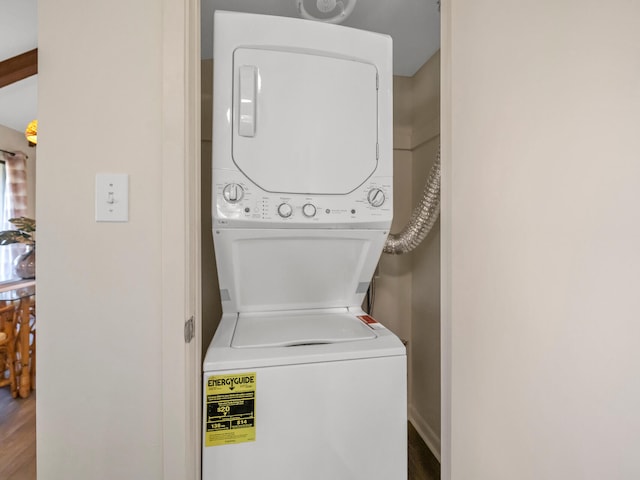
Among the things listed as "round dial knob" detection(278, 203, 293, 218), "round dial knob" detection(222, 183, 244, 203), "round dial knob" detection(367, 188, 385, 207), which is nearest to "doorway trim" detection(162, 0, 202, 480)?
"round dial knob" detection(222, 183, 244, 203)

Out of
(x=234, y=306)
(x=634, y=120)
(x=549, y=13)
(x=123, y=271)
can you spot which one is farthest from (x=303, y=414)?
(x=549, y=13)

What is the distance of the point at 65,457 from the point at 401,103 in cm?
233

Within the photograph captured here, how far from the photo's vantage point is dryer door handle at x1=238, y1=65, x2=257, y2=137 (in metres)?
1.04

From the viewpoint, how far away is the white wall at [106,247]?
727 mm

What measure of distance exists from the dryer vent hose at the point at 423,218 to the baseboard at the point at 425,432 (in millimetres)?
1117

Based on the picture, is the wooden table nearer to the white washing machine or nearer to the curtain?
the curtain

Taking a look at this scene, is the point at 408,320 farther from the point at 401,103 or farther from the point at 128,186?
the point at 128,186

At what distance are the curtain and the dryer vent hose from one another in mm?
4321

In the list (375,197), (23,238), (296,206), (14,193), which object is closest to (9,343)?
(23,238)

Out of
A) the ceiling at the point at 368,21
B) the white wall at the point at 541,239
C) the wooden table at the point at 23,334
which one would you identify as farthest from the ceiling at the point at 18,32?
the white wall at the point at 541,239

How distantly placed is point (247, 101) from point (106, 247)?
659mm

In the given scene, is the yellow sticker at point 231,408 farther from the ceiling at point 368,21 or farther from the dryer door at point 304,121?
the ceiling at point 368,21

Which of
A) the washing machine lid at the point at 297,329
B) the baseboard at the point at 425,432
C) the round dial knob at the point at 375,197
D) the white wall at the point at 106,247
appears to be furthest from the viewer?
the baseboard at the point at 425,432

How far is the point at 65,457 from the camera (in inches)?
29.0
